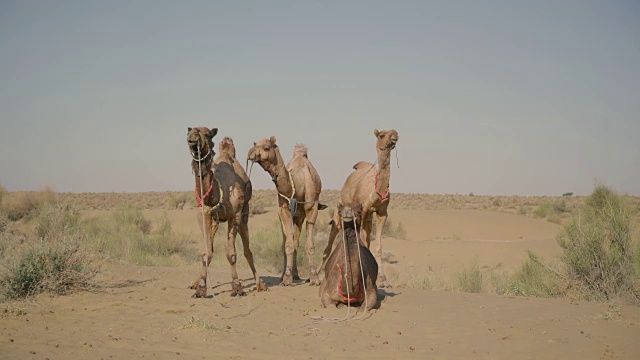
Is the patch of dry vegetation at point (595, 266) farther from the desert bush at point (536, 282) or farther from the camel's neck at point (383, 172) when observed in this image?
the camel's neck at point (383, 172)

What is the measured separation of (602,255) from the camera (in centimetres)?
1269

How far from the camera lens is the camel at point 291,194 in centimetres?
1230

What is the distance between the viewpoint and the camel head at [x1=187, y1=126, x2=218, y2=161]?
10.1 meters

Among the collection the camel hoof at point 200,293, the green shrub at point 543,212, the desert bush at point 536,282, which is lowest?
the green shrub at point 543,212

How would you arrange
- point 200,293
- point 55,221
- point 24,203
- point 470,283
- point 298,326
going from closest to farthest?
point 298,326
point 200,293
point 55,221
point 470,283
point 24,203

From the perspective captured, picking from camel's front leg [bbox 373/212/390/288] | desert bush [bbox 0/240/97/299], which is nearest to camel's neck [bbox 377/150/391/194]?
camel's front leg [bbox 373/212/390/288]

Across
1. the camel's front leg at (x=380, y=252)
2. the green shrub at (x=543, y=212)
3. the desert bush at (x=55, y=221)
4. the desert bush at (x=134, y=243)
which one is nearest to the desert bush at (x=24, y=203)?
the desert bush at (x=134, y=243)

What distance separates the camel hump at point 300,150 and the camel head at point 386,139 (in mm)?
1885

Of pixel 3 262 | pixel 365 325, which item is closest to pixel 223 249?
pixel 3 262

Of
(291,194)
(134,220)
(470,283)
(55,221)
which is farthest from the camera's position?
(134,220)

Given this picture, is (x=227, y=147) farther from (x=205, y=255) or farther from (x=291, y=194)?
(x=205, y=255)

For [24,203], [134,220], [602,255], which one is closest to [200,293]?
[602,255]

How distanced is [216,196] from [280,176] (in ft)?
6.12

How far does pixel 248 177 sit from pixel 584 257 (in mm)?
6937
